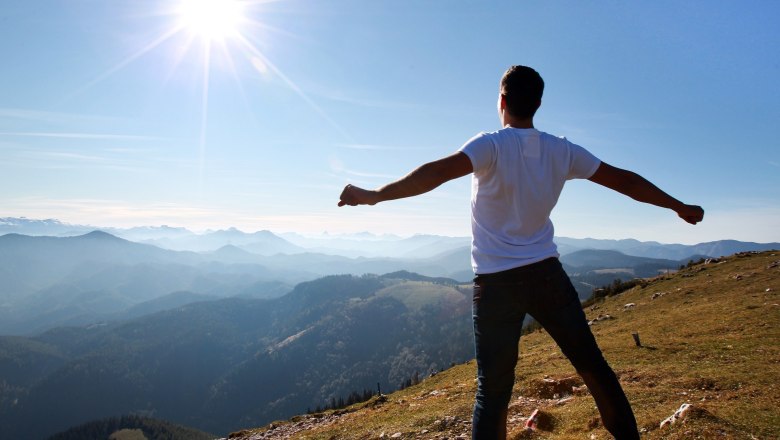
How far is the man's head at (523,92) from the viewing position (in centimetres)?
380

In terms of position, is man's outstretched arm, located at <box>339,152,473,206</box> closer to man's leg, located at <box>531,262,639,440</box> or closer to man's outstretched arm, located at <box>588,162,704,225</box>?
man's leg, located at <box>531,262,639,440</box>

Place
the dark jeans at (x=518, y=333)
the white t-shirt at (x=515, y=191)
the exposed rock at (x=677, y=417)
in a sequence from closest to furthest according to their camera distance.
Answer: the white t-shirt at (x=515, y=191) → the dark jeans at (x=518, y=333) → the exposed rock at (x=677, y=417)

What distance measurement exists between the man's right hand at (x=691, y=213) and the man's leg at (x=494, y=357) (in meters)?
2.16

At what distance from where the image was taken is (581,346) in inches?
149

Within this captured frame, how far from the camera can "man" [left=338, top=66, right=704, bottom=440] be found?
359cm

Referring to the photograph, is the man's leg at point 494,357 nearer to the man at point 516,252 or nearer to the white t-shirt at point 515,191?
the man at point 516,252

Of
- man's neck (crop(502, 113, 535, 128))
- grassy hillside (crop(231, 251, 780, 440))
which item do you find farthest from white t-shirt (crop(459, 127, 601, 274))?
grassy hillside (crop(231, 251, 780, 440))

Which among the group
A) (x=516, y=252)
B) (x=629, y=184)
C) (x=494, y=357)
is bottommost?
(x=494, y=357)

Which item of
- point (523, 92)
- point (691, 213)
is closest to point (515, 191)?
point (523, 92)

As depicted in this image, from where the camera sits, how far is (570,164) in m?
3.91

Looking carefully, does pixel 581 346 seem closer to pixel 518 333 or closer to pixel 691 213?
pixel 518 333

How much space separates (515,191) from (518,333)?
1.27 meters

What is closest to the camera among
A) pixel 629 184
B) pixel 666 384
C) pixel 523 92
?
pixel 523 92

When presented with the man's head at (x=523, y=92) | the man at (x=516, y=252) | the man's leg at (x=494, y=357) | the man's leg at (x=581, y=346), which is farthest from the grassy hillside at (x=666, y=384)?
the man's head at (x=523, y=92)
